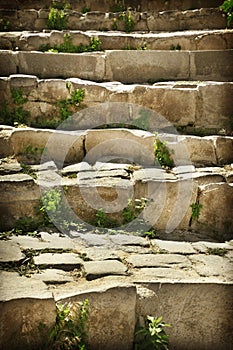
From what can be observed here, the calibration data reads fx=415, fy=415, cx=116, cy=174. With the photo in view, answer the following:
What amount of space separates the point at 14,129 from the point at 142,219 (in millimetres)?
2156

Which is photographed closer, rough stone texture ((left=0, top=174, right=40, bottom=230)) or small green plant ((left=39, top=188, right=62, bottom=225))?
rough stone texture ((left=0, top=174, right=40, bottom=230))

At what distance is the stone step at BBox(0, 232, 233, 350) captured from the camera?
116 inches

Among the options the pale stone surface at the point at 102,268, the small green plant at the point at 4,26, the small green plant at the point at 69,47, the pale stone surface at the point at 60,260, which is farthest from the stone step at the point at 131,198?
Result: the small green plant at the point at 4,26

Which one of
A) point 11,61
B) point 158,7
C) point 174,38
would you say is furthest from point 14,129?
point 158,7

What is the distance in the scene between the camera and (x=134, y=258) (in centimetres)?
382

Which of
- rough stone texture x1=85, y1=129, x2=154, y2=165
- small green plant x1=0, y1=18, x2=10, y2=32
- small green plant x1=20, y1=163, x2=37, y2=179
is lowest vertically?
small green plant x1=20, y1=163, x2=37, y2=179

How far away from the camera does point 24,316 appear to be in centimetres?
290

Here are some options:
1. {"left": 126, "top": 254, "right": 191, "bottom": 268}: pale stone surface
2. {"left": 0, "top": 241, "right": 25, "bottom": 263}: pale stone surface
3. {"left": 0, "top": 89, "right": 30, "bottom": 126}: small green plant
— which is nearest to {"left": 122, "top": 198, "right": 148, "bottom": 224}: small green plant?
{"left": 126, "top": 254, "right": 191, "bottom": 268}: pale stone surface

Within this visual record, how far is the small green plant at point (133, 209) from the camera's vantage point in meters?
4.75

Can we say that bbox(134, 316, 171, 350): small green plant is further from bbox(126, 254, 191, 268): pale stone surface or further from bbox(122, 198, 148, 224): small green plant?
bbox(122, 198, 148, 224): small green plant

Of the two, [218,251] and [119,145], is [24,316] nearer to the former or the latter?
[218,251]

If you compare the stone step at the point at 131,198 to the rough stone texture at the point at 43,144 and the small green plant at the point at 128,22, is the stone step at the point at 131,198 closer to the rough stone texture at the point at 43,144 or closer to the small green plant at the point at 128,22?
the rough stone texture at the point at 43,144

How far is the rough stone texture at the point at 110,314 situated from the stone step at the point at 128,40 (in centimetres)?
550

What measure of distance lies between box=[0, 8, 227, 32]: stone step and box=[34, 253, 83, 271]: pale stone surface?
6.17 metres
